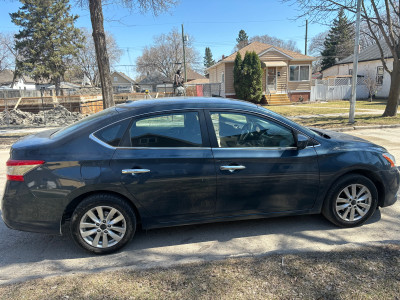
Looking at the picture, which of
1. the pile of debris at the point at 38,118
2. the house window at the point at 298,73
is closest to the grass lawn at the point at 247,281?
the pile of debris at the point at 38,118

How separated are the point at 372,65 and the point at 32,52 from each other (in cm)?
4063

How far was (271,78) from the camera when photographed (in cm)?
2702

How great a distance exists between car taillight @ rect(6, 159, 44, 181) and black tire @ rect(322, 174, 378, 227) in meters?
3.28

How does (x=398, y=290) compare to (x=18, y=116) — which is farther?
(x=18, y=116)

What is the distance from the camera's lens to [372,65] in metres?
31.0

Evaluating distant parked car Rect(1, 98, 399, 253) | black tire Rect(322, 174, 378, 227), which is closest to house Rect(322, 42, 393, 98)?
black tire Rect(322, 174, 378, 227)

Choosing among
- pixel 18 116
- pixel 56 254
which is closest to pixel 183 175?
pixel 56 254

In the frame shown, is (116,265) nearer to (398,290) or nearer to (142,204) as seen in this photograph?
(142,204)

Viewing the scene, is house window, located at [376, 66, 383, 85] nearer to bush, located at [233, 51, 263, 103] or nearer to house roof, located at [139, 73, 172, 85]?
bush, located at [233, 51, 263, 103]

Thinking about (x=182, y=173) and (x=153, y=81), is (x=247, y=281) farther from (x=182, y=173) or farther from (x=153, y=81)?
(x=153, y=81)

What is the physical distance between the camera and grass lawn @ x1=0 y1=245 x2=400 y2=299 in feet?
8.10

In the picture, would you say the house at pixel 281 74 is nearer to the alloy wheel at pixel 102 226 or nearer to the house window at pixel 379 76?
the house window at pixel 379 76

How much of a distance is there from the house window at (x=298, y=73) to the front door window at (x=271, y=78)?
165 cm

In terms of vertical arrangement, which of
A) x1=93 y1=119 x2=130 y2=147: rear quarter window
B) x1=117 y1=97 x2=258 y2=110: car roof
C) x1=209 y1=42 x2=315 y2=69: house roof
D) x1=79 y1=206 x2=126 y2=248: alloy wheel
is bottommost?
x1=79 y1=206 x2=126 y2=248: alloy wheel
